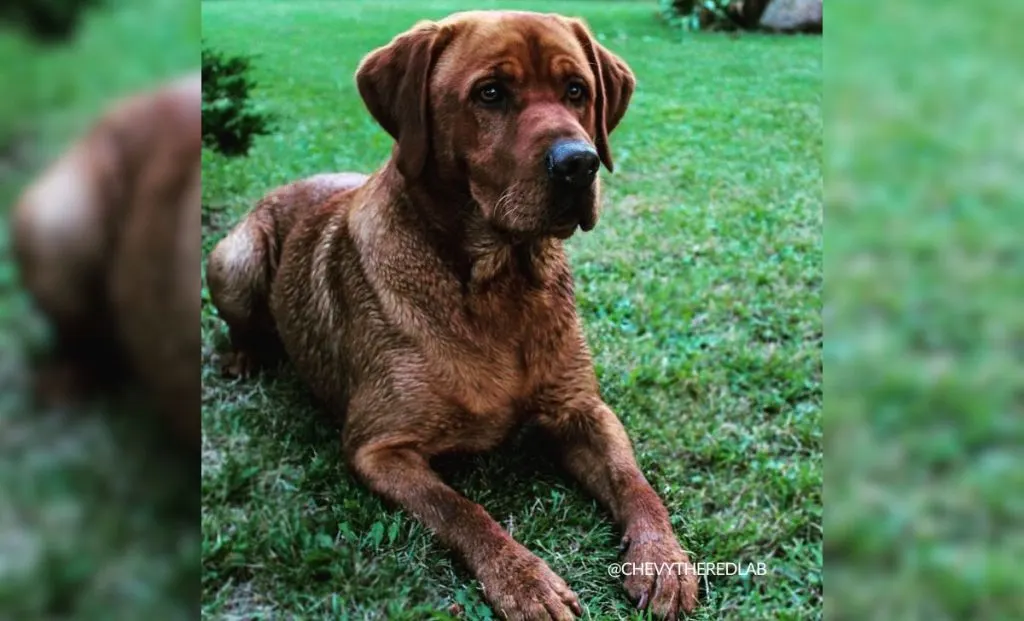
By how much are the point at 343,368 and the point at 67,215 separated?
2.80 ft

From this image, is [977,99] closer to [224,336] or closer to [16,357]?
[224,336]

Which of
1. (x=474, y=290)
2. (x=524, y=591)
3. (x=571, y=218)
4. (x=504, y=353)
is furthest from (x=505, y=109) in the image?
A: (x=524, y=591)

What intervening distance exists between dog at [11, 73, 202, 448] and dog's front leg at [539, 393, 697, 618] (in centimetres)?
99

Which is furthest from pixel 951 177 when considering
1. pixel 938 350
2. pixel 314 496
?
pixel 314 496

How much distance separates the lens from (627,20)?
2590mm

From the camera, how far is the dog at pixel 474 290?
2227 millimetres

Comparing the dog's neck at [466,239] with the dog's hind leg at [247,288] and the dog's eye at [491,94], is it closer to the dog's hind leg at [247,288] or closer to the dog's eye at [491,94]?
the dog's eye at [491,94]

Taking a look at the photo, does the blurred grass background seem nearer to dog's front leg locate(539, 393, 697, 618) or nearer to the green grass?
the green grass

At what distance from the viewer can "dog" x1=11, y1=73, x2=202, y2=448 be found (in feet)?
6.28

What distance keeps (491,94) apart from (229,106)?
0.68 metres

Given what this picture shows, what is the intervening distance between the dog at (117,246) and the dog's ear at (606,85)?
3.16 feet

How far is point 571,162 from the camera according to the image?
2117mm

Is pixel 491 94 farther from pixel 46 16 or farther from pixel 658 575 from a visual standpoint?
pixel 658 575

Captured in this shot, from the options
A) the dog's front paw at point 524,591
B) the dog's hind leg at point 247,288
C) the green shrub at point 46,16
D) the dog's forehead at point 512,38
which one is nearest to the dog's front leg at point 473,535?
the dog's front paw at point 524,591
